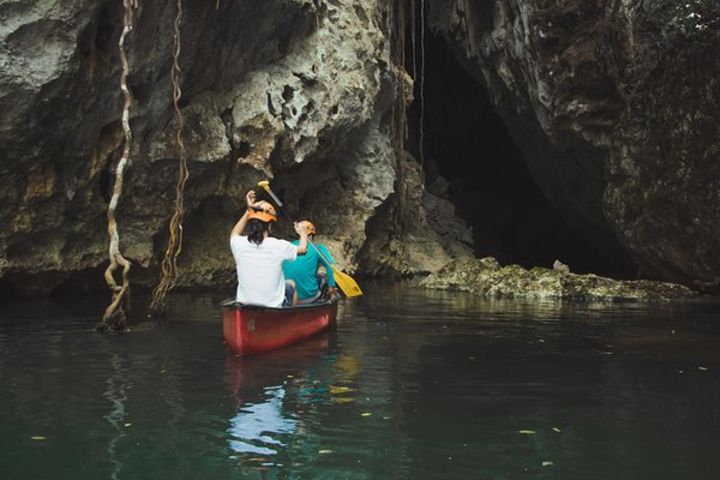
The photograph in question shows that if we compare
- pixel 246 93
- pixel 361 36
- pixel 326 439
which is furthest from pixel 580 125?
pixel 326 439

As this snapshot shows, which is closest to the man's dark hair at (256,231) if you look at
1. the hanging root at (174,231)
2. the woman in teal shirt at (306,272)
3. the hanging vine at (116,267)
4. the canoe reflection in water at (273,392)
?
the canoe reflection in water at (273,392)

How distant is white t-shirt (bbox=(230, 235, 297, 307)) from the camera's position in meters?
9.59

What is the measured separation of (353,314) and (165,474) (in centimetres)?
957

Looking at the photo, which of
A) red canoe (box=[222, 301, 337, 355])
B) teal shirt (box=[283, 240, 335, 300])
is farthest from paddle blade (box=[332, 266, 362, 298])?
red canoe (box=[222, 301, 337, 355])

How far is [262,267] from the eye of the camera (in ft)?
31.8

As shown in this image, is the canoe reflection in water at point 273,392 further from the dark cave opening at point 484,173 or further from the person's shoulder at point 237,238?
the dark cave opening at point 484,173

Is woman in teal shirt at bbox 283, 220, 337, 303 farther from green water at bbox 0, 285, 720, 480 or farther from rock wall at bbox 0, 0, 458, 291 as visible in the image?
rock wall at bbox 0, 0, 458, 291

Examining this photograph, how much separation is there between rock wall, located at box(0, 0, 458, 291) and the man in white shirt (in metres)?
6.38

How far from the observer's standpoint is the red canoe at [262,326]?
925 centimetres

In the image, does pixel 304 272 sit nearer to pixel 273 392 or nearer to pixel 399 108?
pixel 273 392

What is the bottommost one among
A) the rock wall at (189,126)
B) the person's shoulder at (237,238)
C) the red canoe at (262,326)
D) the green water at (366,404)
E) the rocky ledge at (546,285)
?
the green water at (366,404)

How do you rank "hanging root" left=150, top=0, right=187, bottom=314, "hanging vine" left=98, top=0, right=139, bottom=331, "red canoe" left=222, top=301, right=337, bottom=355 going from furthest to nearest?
"hanging root" left=150, top=0, right=187, bottom=314 → "hanging vine" left=98, top=0, right=139, bottom=331 → "red canoe" left=222, top=301, right=337, bottom=355

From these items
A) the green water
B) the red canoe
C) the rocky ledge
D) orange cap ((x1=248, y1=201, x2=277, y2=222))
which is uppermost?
orange cap ((x1=248, y1=201, x2=277, y2=222))

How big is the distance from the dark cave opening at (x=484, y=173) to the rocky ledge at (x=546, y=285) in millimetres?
12521
